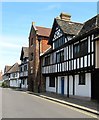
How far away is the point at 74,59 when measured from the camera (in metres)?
22.0

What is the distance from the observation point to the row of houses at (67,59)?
19406mm

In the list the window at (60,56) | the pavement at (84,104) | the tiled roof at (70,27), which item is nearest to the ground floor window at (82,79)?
the pavement at (84,104)

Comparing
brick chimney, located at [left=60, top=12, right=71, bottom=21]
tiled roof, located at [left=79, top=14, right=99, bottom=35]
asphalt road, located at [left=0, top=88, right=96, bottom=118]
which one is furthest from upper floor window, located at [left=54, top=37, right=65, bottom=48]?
asphalt road, located at [left=0, top=88, right=96, bottom=118]

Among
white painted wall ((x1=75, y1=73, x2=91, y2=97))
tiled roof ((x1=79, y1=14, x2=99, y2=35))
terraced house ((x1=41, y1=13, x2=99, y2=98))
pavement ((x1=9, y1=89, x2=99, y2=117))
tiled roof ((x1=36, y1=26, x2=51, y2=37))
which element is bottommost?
pavement ((x1=9, y1=89, x2=99, y2=117))

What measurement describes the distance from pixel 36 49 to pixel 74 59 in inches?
593

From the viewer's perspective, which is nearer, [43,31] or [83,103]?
[83,103]

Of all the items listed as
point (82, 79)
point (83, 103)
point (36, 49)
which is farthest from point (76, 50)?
point (36, 49)

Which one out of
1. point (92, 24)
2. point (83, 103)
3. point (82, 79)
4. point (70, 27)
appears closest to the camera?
point (83, 103)

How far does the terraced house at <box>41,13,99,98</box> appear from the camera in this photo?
1902cm

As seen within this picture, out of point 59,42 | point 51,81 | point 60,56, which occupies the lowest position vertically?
point 51,81

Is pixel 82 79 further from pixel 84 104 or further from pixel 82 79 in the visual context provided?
pixel 84 104

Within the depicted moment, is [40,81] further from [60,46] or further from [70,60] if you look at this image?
[70,60]

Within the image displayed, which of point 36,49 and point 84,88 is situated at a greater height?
point 36,49

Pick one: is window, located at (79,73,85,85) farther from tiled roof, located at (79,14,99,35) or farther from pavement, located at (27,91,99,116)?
tiled roof, located at (79,14,99,35)
